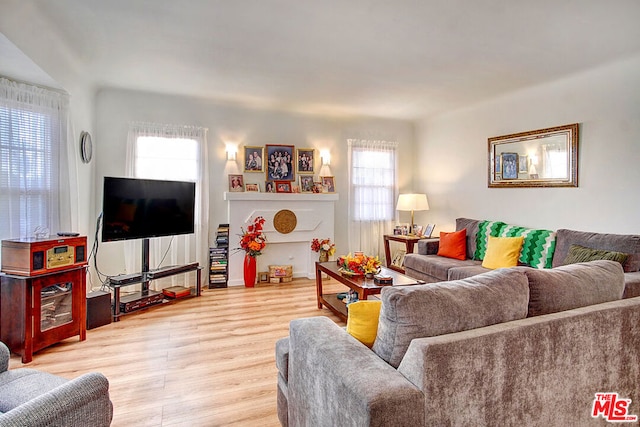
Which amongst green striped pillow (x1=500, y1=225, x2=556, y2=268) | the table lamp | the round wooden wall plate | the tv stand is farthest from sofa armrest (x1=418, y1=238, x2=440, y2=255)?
the tv stand

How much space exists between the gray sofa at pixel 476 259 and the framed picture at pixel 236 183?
2.52 m

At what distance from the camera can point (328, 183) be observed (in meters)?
5.57

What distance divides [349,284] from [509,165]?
279 centimetres

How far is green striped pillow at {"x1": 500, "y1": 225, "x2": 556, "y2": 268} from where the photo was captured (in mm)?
3646

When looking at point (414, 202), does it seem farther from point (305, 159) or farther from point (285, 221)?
point (285, 221)

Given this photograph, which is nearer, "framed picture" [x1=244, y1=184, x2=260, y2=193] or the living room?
the living room

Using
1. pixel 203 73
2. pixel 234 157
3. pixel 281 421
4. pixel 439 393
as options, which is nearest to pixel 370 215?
pixel 234 157

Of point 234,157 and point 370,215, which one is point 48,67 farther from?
point 370,215

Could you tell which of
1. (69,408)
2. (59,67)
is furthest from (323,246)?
(69,408)

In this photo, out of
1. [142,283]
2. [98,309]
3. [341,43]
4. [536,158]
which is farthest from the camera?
[536,158]

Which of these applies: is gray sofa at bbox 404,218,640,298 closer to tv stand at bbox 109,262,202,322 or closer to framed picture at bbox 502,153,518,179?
framed picture at bbox 502,153,518,179

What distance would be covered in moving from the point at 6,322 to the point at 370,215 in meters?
4.54

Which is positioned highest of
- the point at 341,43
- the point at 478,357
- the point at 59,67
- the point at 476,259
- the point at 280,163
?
the point at 341,43

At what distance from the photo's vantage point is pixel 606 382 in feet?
5.07
